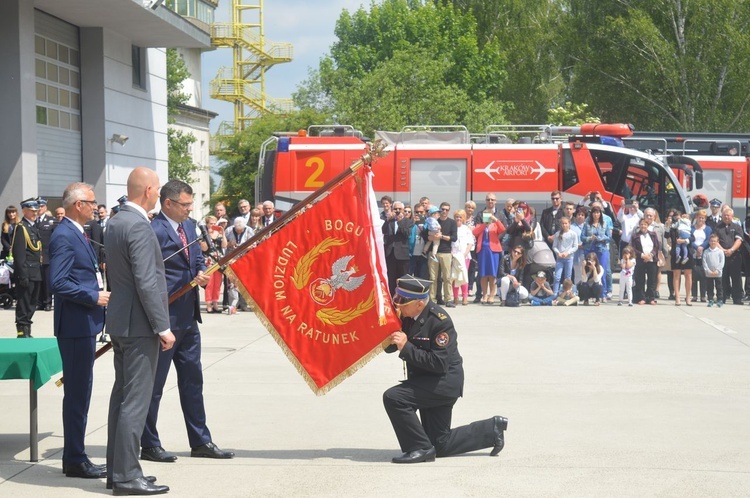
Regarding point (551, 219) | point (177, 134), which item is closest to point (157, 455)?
point (551, 219)

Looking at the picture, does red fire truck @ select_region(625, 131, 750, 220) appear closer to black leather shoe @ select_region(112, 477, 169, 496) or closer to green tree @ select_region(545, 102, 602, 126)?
green tree @ select_region(545, 102, 602, 126)

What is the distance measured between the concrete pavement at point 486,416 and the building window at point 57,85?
33.4 feet

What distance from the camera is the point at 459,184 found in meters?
25.1

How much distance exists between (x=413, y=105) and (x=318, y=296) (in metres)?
42.0

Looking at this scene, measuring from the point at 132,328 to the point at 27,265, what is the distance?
9.81 m

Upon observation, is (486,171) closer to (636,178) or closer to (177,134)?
(636,178)

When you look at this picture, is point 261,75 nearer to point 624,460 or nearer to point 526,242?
point 526,242

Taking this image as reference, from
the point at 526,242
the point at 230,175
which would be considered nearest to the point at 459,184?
the point at 526,242

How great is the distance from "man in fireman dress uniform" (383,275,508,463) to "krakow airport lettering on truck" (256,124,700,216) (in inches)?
687

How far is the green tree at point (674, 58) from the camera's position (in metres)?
45.0

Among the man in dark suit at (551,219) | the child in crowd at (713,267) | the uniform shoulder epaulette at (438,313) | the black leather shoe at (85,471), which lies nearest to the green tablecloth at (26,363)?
the black leather shoe at (85,471)

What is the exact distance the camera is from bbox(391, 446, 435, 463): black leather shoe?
289 inches

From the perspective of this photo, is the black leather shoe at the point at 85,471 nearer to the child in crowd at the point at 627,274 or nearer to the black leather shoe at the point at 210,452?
the black leather shoe at the point at 210,452

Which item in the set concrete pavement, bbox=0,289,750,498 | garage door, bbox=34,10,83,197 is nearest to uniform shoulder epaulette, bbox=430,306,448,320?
concrete pavement, bbox=0,289,750,498
